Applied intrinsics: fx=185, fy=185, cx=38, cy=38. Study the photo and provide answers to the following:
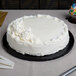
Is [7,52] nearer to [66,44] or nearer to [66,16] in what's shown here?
[66,44]

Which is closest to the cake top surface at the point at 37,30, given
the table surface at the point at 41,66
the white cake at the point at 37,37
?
the white cake at the point at 37,37

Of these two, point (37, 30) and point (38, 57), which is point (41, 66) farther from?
point (37, 30)

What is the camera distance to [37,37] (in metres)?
1.05

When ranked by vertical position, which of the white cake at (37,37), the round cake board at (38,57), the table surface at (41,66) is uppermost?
the white cake at (37,37)

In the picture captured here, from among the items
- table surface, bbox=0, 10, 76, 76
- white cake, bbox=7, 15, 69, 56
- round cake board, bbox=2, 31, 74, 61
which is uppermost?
white cake, bbox=7, 15, 69, 56

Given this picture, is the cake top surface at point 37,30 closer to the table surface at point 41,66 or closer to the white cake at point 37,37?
the white cake at point 37,37

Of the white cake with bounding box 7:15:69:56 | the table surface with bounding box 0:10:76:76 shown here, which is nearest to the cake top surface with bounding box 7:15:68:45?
the white cake with bounding box 7:15:69:56

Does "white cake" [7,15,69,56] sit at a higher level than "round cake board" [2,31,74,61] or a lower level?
higher

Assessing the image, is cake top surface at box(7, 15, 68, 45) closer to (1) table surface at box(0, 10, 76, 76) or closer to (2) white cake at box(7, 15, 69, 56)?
(2) white cake at box(7, 15, 69, 56)

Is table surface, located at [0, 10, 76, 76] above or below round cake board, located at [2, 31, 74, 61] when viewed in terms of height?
below

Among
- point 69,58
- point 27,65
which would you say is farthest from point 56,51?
point 27,65

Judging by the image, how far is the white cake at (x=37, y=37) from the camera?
1.02 metres

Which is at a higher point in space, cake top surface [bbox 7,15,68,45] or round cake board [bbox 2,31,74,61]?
cake top surface [bbox 7,15,68,45]

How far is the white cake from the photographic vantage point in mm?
1018
